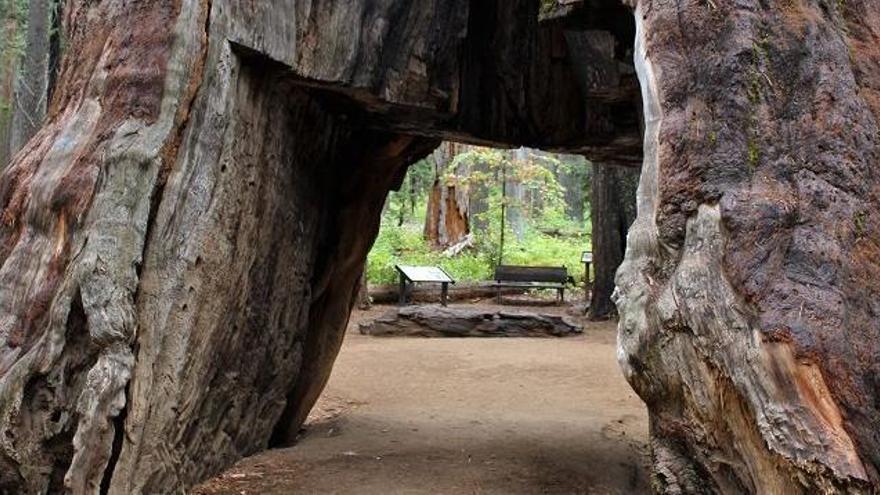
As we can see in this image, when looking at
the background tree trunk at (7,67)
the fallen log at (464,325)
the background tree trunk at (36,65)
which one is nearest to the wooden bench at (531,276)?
the fallen log at (464,325)

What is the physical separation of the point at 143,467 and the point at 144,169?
164cm

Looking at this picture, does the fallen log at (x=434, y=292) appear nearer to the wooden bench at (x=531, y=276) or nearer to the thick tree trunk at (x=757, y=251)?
the wooden bench at (x=531, y=276)

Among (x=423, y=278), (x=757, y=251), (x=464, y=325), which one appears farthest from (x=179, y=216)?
(x=423, y=278)

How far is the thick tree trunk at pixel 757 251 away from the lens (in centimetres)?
281

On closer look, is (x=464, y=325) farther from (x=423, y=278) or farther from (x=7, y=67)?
(x=7, y=67)

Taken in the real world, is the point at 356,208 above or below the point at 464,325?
above

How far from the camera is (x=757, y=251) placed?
10.2 ft

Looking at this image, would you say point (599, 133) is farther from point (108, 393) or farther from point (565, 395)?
point (108, 393)

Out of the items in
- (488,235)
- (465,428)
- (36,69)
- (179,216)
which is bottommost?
(465,428)

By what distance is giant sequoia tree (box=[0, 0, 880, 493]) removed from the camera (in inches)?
121

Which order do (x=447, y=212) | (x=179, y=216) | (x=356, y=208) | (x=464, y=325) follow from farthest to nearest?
(x=447, y=212) → (x=464, y=325) → (x=356, y=208) → (x=179, y=216)

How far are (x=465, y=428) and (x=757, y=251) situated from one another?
4443mm

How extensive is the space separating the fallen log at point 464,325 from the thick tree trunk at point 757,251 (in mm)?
9883

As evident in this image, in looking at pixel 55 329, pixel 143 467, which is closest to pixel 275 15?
pixel 55 329
